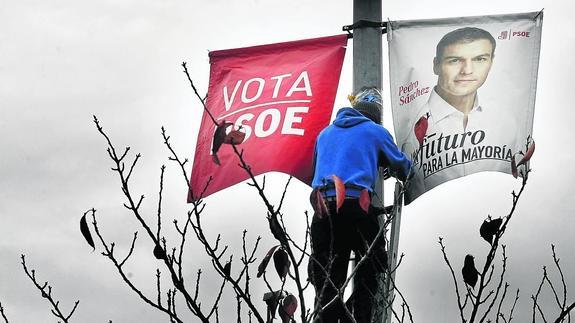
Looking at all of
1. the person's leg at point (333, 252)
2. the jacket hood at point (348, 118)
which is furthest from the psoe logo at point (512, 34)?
the person's leg at point (333, 252)

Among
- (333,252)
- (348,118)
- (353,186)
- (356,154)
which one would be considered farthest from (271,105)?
(333,252)

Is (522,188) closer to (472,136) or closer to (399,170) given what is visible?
(399,170)

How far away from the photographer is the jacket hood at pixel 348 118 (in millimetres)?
5918

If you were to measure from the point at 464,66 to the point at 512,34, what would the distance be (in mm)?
380

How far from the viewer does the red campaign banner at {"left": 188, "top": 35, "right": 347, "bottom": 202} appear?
6.61 meters

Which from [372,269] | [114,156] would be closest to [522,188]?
[114,156]

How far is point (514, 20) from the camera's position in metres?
6.57

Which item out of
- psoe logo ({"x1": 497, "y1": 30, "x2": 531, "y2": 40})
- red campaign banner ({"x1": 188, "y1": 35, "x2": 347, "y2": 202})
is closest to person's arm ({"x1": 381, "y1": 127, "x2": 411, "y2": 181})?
red campaign banner ({"x1": 188, "y1": 35, "x2": 347, "y2": 202})

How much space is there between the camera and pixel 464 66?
6.52m

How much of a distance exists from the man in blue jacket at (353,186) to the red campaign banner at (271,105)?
571 millimetres

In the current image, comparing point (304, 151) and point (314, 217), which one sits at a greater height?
point (304, 151)

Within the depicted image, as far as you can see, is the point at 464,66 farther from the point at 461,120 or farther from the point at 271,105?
the point at 271,105

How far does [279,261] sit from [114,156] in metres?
0.72

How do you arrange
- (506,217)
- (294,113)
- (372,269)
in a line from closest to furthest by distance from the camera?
(506,217) → (372,269) → (294,113)
